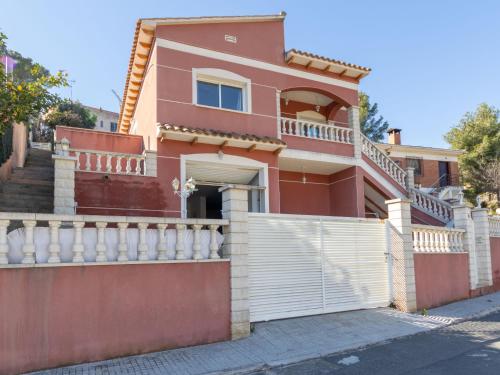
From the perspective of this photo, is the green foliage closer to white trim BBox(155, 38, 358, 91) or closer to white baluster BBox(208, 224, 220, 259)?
white baluster BBox(208, 224, 220, 259)

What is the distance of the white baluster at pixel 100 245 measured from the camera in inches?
221

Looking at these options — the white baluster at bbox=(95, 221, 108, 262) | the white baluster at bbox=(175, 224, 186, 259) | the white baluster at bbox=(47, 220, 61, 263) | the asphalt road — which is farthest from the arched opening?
the white baluster at bbox=(47, 220, 61, 263)

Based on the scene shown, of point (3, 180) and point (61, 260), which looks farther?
point (3, 180)

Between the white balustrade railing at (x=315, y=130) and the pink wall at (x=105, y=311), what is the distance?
7.24 metres

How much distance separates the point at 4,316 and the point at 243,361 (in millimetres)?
3272

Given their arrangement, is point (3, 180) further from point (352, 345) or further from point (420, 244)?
point (420, 244)

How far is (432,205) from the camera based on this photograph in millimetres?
14211

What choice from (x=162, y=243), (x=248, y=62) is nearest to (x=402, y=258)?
(x=162, y=243)

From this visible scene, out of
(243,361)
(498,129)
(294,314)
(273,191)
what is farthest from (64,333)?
(498,129)

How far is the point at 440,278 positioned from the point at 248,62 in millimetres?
8283

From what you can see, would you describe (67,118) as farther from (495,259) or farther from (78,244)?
(495,259)

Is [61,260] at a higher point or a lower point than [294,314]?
higher

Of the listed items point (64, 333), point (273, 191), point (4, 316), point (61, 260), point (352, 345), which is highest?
point (273, 191)

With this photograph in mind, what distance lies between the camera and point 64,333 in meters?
5.21
